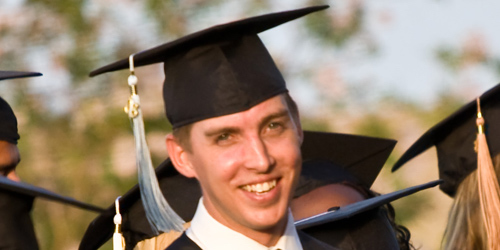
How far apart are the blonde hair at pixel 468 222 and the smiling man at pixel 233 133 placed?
145 cm

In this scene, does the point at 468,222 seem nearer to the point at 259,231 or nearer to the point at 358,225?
the point at 358,225

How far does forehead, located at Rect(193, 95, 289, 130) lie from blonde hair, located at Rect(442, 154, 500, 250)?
5.71 feet

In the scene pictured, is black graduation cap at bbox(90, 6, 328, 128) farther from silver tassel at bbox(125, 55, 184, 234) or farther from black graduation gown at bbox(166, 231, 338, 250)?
black graduation gown at bbox(166, 231, 338, 250)

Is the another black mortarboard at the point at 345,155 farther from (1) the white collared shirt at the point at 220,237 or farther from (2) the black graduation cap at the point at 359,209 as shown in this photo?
(1) the white collared shirt at the point at 220,237

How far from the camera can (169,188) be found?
562 cm

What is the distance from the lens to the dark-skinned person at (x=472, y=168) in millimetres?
5574

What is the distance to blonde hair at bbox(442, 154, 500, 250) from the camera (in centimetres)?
562

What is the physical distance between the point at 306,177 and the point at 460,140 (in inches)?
27.2

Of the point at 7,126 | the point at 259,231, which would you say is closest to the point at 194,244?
the point at 259,231

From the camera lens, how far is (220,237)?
161 inches

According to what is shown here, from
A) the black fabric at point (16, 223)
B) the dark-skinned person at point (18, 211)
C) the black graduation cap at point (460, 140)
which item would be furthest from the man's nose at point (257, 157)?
the black graduation cap at point (460, 140)

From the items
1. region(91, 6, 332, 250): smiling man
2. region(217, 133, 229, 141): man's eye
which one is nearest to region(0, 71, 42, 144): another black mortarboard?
region(91, 6, 332, 250): smiling man

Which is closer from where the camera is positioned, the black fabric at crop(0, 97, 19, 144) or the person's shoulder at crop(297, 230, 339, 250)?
the person's shoulder at crop(297, 230, 339, 250)

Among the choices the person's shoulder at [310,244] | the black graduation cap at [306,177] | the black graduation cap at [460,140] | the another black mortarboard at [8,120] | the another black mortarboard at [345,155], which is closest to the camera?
the person's shoulder at [310,244]
